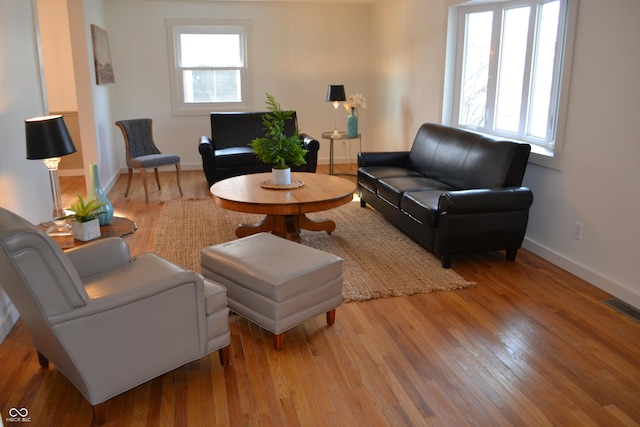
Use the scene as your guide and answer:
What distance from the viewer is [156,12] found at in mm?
7336

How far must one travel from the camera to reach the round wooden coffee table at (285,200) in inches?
160

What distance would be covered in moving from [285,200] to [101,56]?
368 centimetres

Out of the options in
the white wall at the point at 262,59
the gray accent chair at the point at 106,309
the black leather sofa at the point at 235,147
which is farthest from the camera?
the white wall at the point at 262,59

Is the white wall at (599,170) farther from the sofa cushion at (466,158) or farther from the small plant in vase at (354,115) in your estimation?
the small plant in vase at (354,115)

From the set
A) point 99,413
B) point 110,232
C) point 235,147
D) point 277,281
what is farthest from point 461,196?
point 235,147

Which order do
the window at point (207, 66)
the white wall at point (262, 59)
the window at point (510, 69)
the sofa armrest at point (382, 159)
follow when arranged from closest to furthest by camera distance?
the window at point (510, 69) → the sofa armrest at point (382, 159) → the white wall at point (262, 59) → the window at point (207, 66)

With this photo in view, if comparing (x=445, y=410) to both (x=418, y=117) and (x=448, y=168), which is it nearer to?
(x=448, y=168)

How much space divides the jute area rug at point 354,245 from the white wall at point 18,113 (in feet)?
3.37

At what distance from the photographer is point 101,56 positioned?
635 centimetres

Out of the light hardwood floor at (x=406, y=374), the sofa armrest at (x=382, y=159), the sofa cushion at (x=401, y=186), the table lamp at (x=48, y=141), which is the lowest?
the light hardwood floor at (x=406, y=374)

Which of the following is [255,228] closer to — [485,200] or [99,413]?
[485,200]

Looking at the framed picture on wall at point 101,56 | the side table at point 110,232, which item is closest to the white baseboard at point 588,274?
the side table at point 110,232

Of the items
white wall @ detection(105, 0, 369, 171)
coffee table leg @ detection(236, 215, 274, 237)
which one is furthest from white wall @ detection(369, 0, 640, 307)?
white wall @ detection(105, 0, 369, 171)

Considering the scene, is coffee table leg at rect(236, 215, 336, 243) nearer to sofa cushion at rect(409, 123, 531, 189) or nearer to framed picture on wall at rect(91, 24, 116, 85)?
sofa cushion at rect(409, 123, 531, 189)
